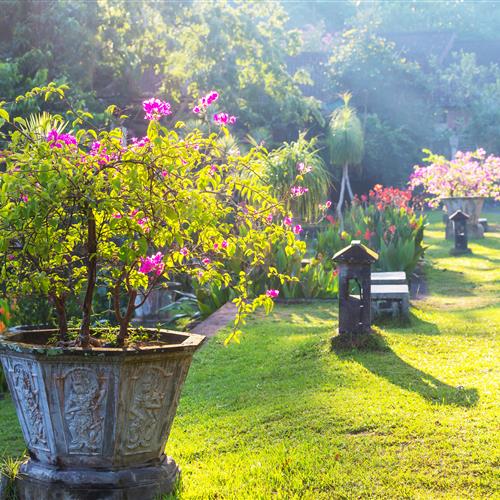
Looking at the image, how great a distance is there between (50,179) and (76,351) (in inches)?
35.6

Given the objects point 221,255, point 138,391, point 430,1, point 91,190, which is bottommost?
point 138,391

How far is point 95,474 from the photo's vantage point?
421 centimetres

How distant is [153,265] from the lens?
4.62 m

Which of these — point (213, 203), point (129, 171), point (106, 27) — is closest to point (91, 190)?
point (129, 171)

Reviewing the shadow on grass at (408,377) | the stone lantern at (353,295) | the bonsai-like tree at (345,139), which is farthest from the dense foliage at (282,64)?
the shadow on grass at (408,377)

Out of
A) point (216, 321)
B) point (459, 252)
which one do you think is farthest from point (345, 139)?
point (216, 321)

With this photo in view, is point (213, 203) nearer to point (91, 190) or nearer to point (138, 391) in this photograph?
point (91, 190)

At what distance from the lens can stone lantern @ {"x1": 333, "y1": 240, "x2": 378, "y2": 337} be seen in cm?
832

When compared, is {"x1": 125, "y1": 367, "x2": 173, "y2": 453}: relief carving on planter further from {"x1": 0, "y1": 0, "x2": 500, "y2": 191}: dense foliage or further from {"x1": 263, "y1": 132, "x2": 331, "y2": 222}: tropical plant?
{"x1": 263, "y1": 132, "x2": 331, "y2": 222}: tropical plant

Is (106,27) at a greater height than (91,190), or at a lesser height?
greater

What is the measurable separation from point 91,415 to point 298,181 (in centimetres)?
1074

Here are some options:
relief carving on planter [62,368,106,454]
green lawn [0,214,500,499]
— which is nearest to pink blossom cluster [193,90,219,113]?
relief carving on planter [62,368,106,454]

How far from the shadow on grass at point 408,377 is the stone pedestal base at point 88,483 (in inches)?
103

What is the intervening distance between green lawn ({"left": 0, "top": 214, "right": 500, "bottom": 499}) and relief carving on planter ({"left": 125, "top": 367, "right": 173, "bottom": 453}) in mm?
415
